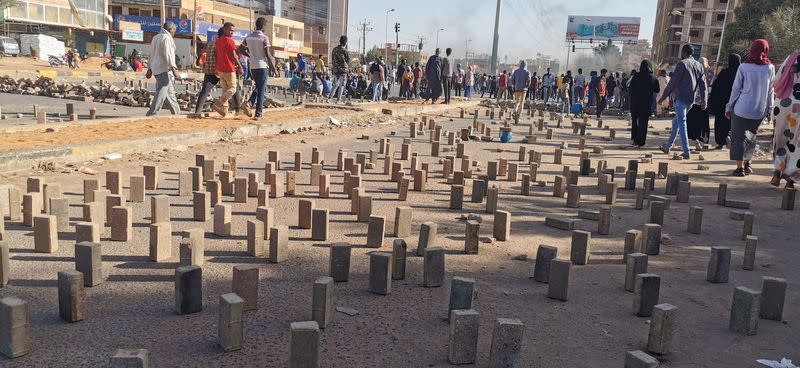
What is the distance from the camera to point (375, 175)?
809 centimetres

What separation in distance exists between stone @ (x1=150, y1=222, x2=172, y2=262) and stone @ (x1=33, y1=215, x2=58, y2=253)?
2.15 feet

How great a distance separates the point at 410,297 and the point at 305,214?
64.8 inches

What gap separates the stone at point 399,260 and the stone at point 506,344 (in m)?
1.26

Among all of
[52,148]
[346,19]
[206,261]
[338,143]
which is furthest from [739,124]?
[346,19]

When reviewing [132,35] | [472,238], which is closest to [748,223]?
[472,238]

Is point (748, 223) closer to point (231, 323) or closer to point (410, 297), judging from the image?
point (410, 297)

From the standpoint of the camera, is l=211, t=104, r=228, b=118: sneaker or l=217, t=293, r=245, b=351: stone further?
l=211, t=104, r=228, b=118: sneaker

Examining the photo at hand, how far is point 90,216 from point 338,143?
6.89 metres

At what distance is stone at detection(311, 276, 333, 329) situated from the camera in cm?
321

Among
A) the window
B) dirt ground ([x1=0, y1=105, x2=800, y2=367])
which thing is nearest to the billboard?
the window

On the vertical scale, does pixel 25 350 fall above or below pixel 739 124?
below

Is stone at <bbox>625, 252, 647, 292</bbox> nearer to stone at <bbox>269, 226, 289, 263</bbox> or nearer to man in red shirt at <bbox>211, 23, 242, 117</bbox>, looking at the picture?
stone at <bbox>269, 226, 289, 263</bbox>

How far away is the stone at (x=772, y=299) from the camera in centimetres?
371

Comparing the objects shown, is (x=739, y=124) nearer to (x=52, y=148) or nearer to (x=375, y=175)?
(x=375, y=175)
